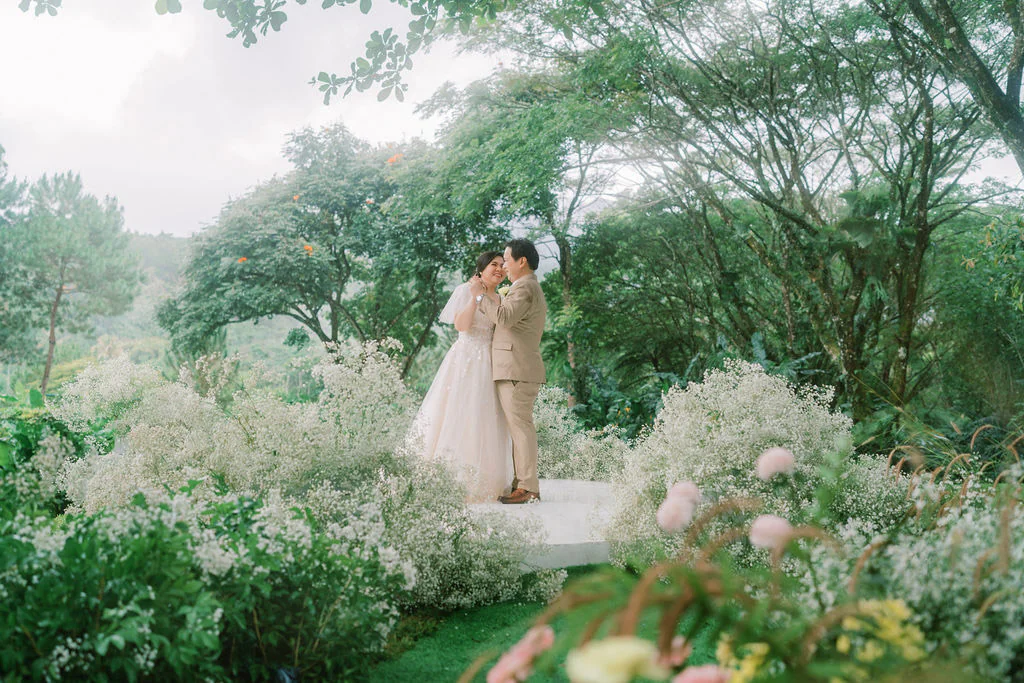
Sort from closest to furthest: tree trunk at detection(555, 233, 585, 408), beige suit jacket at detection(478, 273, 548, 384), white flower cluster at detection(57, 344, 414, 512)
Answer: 1. white flower cluster at detection(57, 344, 414, 512)
2. beige suit jacket at detection(478, 273, 548, 384)
3. tree trunk at detection(555, 233, 585, 408)

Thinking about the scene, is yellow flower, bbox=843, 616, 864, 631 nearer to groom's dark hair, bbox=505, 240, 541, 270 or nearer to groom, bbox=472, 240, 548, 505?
groom, bbox=472, 240, 548, 505

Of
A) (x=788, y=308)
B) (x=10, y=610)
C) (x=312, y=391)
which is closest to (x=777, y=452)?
(x=10, y=610)

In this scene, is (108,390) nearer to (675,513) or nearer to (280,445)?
(280,445)

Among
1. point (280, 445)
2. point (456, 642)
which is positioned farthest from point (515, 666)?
point (280, 445)

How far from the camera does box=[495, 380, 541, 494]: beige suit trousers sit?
5.04 m

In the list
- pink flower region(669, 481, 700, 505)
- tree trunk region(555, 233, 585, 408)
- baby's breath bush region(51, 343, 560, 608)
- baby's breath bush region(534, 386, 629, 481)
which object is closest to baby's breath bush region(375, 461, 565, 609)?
baby's breath bush region(51, 343, 560, 608)

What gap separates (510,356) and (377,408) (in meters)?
1.43

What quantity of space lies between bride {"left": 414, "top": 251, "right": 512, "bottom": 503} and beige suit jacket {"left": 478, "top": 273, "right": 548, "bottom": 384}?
0.20m

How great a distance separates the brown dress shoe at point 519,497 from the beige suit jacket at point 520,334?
0.85 m

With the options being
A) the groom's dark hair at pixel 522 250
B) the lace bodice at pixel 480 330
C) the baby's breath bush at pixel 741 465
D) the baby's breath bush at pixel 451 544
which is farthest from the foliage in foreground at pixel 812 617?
the lace bodice at pixel 480 330

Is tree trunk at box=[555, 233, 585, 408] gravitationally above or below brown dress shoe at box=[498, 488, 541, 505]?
above

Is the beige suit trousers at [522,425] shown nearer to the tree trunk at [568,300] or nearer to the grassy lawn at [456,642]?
the grassy lawn at [456,642]

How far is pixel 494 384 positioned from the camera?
523 cm

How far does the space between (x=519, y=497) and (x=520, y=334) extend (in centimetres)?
124
